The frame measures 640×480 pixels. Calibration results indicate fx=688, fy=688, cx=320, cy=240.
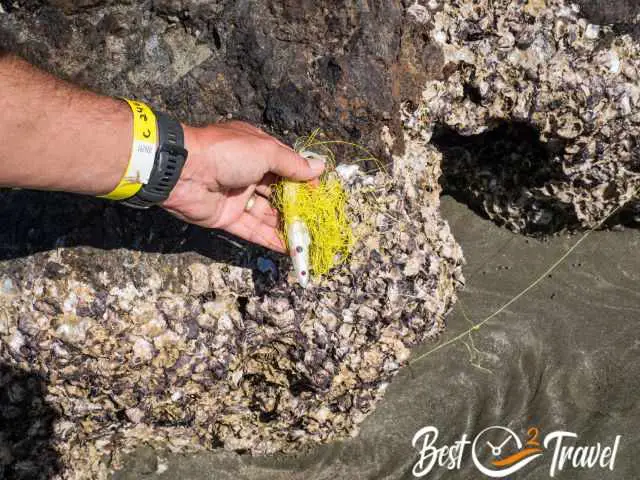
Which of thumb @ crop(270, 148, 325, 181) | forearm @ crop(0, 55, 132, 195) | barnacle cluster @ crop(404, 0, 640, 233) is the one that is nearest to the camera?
forearm @ crop(0, 55, 132, 195)

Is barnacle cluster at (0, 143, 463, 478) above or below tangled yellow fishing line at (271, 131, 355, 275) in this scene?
below

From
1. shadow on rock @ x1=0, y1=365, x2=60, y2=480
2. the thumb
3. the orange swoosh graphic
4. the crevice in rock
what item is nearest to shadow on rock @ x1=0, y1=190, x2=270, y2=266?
the thumb

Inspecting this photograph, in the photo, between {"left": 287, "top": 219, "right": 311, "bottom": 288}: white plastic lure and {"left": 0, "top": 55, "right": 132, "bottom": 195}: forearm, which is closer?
{"left": 0, "top": 55, "right": 132, "bottom": 195}: forearm

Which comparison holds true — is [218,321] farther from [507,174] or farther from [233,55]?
[507,174]

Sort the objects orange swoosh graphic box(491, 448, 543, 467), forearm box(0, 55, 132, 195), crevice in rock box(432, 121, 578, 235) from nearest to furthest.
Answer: forearm box(0, 55, 132, 195) < orange swoosh graphic box(491, 448, 543, 467) < crevice in rock box(432, 121, 578, 235)

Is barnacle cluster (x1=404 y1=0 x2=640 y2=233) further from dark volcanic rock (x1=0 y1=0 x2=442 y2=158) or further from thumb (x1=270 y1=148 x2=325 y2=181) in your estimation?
thumb (x1=270 y1=148 x2=325 y2=181)

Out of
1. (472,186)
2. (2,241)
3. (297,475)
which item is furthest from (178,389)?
(472,186)

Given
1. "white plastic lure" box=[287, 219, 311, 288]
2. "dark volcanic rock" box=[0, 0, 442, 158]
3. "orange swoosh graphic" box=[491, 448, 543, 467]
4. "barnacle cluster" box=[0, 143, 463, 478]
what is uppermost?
Answer: "dark volcanic rock" box=[0, 0, 442, 158]

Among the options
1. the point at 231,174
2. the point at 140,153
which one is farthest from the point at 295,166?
the point at 140,153
